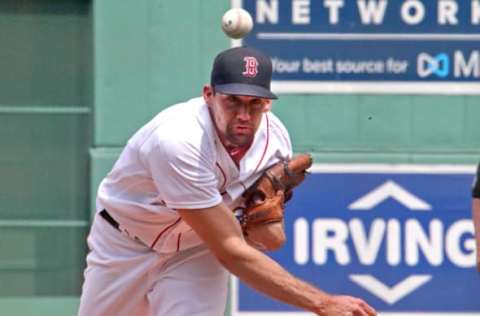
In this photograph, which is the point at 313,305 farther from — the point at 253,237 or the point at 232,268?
the point at 253,237

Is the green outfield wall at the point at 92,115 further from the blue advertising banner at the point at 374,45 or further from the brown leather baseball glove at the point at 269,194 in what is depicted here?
the brown leather baseball glove at the point at 269,194

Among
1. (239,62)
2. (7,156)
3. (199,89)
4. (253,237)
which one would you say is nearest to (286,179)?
(253,237)

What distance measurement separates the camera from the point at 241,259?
4.32 metres

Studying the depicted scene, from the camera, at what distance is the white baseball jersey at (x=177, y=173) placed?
433 centimetres

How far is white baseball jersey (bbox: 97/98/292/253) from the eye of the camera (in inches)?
170

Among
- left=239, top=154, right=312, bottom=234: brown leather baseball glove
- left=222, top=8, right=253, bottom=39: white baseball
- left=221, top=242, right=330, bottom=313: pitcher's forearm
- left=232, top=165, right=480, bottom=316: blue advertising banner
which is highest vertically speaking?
left=222, top=8, right=253, bottom=39: white baseball

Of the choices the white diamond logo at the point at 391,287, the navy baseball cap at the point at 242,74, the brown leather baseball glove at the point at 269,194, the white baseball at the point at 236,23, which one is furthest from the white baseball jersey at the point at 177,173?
the white diamond logo at the point at 391,287

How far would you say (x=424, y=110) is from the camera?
696cm

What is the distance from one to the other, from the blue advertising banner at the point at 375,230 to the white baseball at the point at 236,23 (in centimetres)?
90

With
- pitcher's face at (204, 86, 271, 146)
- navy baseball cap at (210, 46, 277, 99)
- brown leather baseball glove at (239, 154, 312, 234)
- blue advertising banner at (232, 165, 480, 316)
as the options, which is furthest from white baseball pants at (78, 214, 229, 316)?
blue advertising banner at (232, 165, 480, 316)

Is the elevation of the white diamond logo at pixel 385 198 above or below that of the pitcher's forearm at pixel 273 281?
below

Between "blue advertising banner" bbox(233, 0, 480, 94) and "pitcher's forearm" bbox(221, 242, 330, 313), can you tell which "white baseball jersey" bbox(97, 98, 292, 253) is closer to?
"pitcher's forearm" bbox(221, 242, 330, 313)

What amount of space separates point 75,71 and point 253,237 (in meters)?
2.61

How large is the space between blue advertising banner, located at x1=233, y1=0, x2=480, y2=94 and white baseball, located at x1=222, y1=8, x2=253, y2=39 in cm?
35
